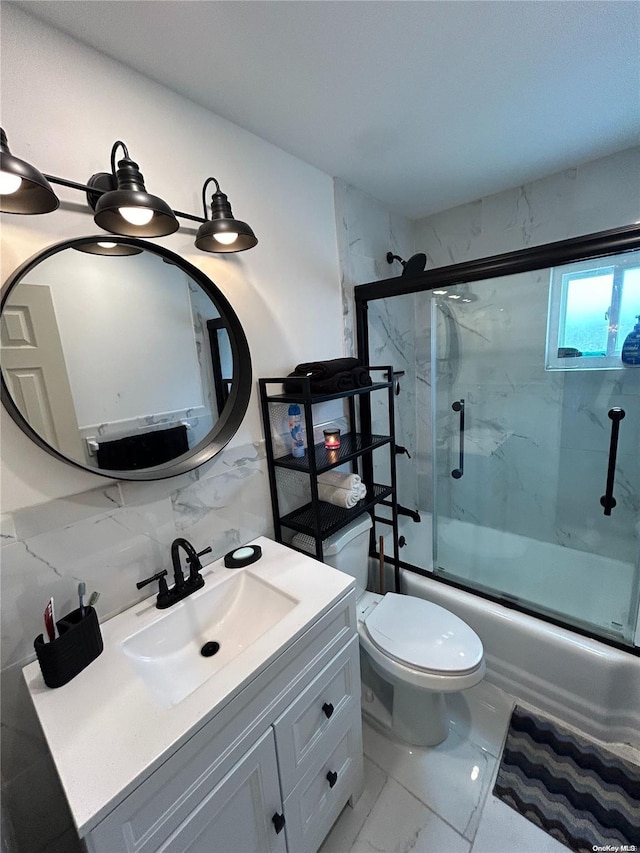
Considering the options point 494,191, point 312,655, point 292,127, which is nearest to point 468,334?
point 494,191

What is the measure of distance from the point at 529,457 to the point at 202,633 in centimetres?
202

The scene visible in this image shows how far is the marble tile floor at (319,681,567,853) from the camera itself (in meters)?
1.12

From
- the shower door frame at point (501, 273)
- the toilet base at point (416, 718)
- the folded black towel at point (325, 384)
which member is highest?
the shower door frame at point (501, 273)

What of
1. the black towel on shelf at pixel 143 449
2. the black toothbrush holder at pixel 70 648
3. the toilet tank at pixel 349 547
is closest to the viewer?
the black toothbrush holder at pixel 70 648

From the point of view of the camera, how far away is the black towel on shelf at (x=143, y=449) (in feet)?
3.31

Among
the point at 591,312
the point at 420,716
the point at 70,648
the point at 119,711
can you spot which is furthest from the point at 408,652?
the point at 591,312

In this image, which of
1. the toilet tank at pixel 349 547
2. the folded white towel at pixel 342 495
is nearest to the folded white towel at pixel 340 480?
the folded white towel at pixel 342 495

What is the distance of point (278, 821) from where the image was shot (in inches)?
35.3

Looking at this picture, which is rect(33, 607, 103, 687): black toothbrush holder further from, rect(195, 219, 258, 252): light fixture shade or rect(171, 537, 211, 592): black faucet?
rect(195, 219, 258, 252): light fixture shade

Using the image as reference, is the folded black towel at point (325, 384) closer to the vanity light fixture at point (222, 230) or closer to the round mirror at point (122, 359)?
the round mirror at point (122, 359)

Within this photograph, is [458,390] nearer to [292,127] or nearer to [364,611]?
[364,611]

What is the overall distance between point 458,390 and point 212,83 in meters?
1.86

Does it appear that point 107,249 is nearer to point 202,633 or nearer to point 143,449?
point 143,449

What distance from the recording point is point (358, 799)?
125 cm
